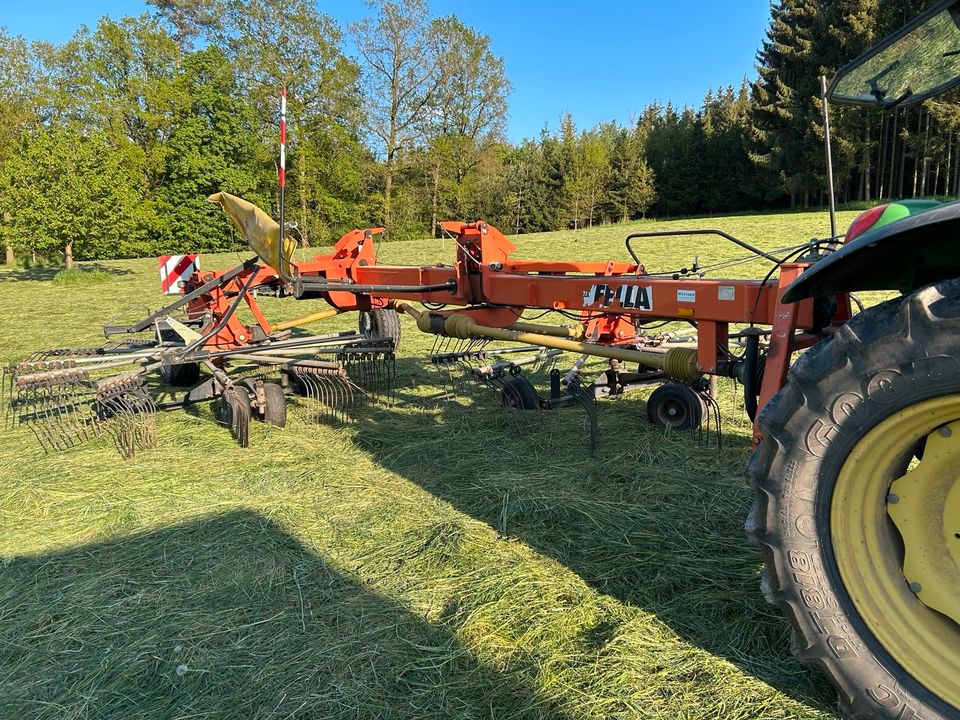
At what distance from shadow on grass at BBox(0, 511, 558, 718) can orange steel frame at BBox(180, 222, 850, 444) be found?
1.64 metres

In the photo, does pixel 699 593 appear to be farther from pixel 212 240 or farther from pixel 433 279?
pixel 212 240

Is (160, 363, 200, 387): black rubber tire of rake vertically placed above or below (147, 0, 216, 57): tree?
below

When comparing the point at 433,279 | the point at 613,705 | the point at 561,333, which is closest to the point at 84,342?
the point at 433,279

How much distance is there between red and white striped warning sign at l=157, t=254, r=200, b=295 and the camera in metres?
7.11

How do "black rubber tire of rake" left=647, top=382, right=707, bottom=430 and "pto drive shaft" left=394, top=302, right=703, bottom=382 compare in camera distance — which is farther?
"black rubber tire of rake" left=647, top=382, right=707, bottom=430

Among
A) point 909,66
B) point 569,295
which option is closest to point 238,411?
point 569,295

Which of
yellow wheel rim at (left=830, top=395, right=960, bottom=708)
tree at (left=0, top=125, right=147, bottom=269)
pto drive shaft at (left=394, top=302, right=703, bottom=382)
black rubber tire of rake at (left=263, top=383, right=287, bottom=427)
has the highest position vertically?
tree at (left=0, top=125, right=147, bottom=269)

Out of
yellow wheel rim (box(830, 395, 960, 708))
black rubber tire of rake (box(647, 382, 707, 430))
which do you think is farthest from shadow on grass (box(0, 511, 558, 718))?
black rubber tire of rake (box(647, 382, 707, 430))

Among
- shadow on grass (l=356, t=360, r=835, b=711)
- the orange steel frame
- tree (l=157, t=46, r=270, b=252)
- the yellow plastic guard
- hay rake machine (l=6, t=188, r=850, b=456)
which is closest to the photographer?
shadow on grass (l=356, t=360, r=835, b=711)

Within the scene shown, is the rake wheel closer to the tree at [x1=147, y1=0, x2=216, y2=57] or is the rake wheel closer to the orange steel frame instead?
the orange steel frame

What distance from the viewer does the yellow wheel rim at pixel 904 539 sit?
1.79m

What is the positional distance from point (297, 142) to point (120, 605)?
33.3 m

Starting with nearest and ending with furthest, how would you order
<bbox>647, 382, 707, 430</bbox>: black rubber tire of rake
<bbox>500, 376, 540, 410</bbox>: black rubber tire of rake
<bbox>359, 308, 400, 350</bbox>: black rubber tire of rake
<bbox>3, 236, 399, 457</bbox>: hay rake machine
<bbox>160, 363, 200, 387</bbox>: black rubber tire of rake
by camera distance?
<bbox>647, 382, 707, 430</bbox>: black rubber tire of rake → <bbox>3, 236, 399, 457</bbox>: hay rake machine → <bbox>500, 376, 540, 410</bbox>: black rubber tire of rake → <bbox>160, 363, 200, 387</bbox>: black rubber tire of rake → <bbox>359, 308, 400, 350</bbox>: black rubber tire of rake

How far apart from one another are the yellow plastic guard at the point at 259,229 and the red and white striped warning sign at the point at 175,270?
1.99 meters
